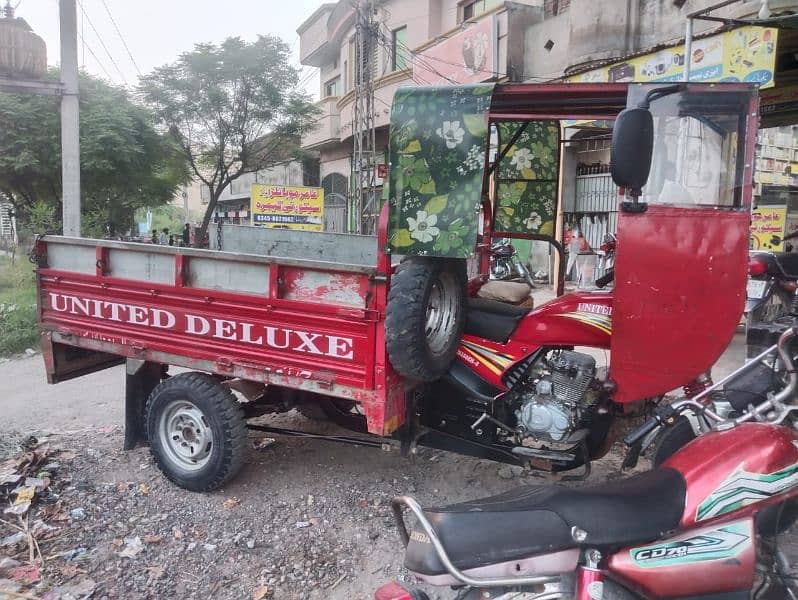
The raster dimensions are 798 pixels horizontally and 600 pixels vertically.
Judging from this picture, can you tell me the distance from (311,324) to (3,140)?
51.3ft

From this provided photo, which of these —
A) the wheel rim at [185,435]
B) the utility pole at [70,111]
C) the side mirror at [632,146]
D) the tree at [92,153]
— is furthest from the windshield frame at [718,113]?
the tree at [92,153]

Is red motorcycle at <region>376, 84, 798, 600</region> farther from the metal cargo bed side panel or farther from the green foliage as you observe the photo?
the green foliage

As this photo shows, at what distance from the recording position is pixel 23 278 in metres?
11.0

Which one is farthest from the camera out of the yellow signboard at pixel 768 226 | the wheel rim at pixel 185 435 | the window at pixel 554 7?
the window at pixel 554 7

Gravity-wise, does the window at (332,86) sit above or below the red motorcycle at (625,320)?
above

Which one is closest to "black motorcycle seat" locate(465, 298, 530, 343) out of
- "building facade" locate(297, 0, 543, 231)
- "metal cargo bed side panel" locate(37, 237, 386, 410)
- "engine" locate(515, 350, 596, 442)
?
"engine" locate(515, 350, 596, 442)

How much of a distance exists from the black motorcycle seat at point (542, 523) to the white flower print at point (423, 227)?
4.90ft

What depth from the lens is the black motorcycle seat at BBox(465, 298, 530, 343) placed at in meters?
3.62

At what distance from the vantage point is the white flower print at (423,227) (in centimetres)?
313

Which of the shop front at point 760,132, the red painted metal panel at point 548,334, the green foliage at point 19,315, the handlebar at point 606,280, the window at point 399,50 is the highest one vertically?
the window at point 399,50

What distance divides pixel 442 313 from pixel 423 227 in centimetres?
60

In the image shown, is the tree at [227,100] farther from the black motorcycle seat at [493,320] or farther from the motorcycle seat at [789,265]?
the motorcycle seat at [789,265]

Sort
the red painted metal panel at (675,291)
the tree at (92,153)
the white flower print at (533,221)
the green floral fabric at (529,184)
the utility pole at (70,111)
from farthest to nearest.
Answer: the tree at (92,153) → the utility pole at (70,111) → the white flower print at (533,221) → the green floral fabric at (529,184) → the red painted metal panel at (675,291)

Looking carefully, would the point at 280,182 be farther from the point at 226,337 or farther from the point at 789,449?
the point at 789,449
